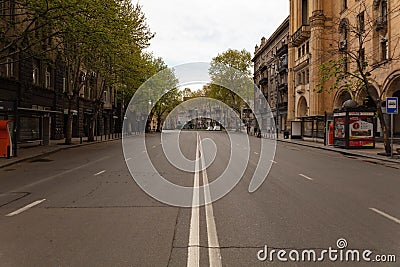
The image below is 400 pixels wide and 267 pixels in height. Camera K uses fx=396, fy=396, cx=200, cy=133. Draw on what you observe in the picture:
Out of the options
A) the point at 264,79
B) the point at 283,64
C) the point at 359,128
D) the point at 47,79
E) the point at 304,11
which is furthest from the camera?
the point at 264,79

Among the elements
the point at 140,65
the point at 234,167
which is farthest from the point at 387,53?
the point at 234,167

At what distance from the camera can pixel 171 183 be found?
11.0 meters

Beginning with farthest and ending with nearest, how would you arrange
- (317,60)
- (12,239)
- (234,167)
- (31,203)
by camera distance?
1. (317,60)
2. (234,167)
3. (31,203)
4. (12,239)

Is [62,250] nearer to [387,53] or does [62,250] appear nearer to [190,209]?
[190,209]

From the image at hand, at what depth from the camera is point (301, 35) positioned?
52.0 m

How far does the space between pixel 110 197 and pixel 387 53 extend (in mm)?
31350

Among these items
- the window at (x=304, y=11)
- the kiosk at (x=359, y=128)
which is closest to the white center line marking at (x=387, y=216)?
the kiosk at (x=359, y=128)

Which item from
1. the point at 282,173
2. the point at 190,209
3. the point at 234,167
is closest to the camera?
the point at 190,209

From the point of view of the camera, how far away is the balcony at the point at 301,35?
2016 inches

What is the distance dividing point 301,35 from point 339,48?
27.5m

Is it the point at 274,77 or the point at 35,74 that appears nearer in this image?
the point at 35,74

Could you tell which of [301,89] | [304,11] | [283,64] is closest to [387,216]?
[301,89]

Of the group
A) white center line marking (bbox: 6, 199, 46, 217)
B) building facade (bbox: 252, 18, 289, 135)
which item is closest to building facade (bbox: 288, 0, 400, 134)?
building facade (bbox: 252, 18, 289, 135)

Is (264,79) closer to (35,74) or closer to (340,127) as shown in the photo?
(340,127)
